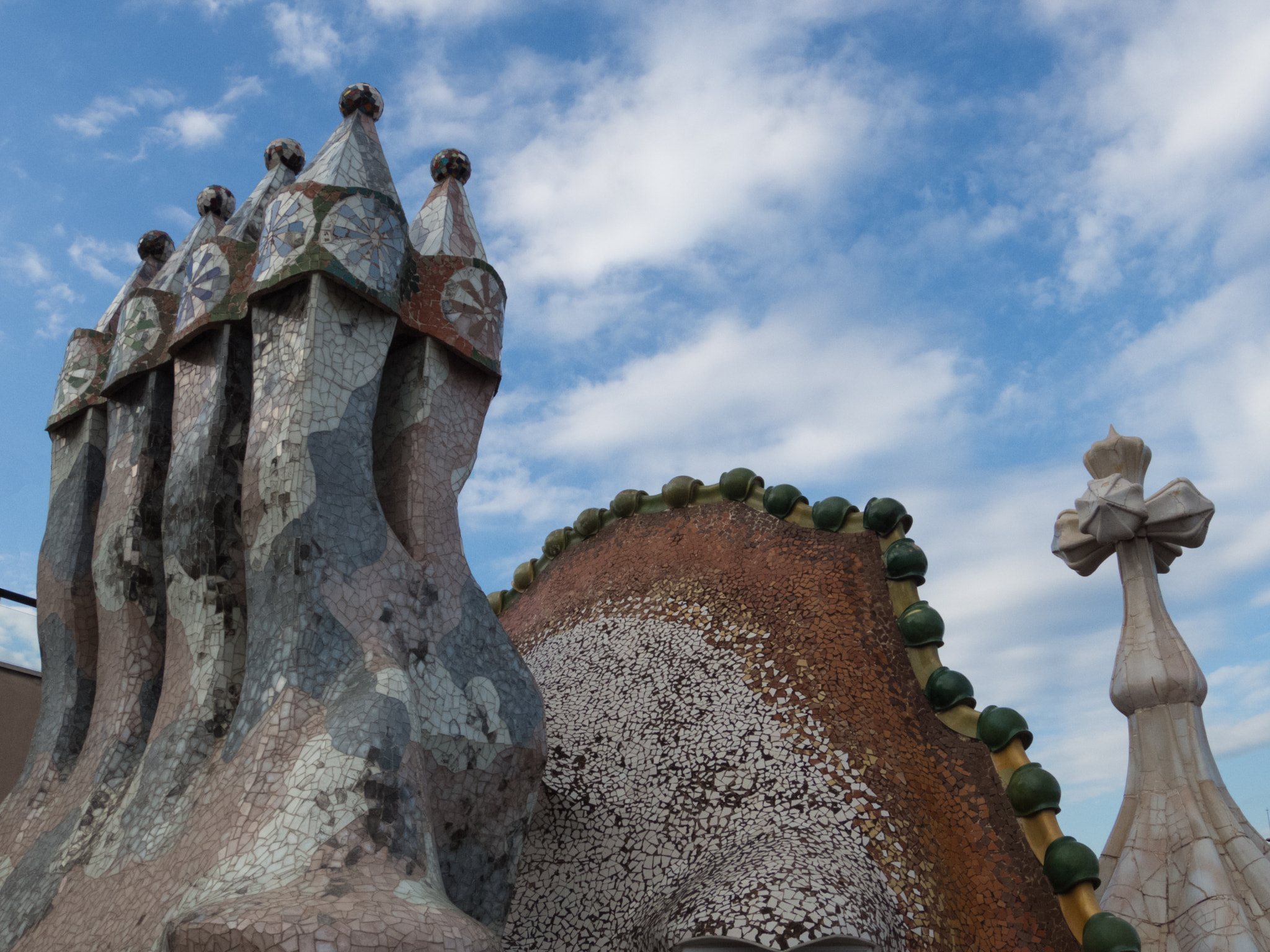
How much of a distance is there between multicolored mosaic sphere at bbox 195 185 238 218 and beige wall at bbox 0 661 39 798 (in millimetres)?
3867

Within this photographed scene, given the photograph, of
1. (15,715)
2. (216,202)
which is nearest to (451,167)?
(216,202)

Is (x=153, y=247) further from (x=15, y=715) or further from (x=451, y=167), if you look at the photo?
(x=15, y=715)

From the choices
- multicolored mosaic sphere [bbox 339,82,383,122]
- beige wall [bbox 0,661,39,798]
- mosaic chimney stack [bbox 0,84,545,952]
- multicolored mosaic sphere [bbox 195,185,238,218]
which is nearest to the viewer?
mosaic chimney stack [bbox 0,84,545,952]

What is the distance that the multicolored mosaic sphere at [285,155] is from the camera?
432cm

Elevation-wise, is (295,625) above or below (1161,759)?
above

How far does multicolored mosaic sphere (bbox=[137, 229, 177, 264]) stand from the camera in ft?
15.5

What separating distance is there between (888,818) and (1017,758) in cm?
59

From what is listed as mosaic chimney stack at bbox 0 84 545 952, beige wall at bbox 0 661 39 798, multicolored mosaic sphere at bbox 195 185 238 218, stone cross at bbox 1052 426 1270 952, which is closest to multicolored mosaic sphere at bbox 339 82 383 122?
mosaic chimney stack at bbox 0 84 545 952

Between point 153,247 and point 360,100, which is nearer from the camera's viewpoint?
point 360,100

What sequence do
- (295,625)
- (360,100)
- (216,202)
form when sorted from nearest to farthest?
(295,625) → (360,100) → (216,202)

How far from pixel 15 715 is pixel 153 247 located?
3.71 meters

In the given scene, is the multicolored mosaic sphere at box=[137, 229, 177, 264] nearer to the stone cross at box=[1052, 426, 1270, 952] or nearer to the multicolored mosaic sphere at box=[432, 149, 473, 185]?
the multicolored mosaic sphere at box=[432, 149, 473, 185]

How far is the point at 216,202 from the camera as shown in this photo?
4.56 m

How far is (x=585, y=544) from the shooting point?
5.73 metres
